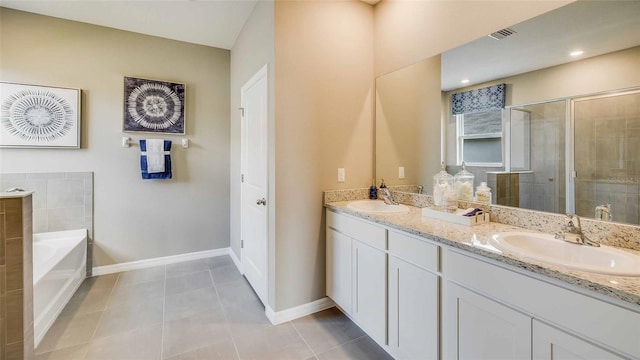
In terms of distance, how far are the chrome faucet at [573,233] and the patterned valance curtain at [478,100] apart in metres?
0.76

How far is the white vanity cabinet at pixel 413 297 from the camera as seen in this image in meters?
1.44

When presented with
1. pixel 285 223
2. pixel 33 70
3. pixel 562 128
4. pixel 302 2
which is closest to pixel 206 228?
pixel 285 223

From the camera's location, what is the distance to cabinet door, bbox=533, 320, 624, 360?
0.90m

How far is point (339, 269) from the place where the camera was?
2205 mm

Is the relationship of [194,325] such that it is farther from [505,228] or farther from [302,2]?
[302,2]

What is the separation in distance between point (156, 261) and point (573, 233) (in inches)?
153

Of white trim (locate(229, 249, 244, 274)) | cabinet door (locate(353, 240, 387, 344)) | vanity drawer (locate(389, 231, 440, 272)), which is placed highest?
vanity drawer (locate(389, 231, 440, 272))

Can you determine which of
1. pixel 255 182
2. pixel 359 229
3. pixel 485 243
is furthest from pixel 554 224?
pixel 255 182

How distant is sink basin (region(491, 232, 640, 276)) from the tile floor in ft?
3.74

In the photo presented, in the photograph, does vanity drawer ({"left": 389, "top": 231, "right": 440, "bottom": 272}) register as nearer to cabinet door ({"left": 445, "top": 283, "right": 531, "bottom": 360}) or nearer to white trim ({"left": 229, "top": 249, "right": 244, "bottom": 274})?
cabinet door ({"left": 445, "top": 283, "right": 531, "bottom": 360})

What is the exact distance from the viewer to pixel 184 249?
3.54 meters

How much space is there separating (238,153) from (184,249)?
1.44 meters

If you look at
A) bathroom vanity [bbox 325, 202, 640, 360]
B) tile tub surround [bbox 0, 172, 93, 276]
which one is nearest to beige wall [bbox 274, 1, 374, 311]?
bathroom vanity [bbox 325, 202, 640, 360]

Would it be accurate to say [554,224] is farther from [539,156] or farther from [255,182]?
[255,182]
